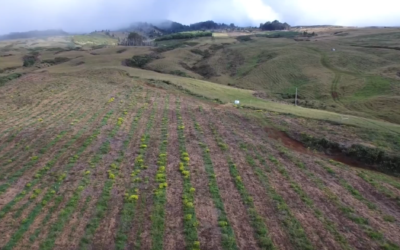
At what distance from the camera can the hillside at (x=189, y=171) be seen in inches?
661

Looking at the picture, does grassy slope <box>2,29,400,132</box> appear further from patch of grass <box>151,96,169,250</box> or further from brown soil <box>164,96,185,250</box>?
patch of grass <box>151,96,169,250</box>

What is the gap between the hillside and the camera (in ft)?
55.1

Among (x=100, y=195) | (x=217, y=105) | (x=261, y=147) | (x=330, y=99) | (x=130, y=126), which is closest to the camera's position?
(x=100, y=195)

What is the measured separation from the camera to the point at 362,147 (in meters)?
31.1

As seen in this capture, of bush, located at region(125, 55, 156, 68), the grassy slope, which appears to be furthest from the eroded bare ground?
bush, located at region(125, 55, 156, 68)

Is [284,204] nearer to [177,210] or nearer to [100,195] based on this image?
[177,210]

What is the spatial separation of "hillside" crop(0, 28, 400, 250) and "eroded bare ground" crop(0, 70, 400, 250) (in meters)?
0.09

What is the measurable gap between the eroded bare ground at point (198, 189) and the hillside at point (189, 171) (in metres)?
0.09

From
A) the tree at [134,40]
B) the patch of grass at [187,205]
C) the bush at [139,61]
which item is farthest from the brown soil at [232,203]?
the tree at [134,40]

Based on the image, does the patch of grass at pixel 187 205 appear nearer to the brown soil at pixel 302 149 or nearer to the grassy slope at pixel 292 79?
the brown soil at pixel 302 149

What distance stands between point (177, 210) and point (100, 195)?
5.04 m

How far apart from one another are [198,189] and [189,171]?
277 centimetres

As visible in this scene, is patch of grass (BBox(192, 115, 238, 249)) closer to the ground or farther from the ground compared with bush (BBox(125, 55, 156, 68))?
closer to the ground

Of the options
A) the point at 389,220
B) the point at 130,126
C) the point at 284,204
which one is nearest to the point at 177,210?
the point at 284,204
